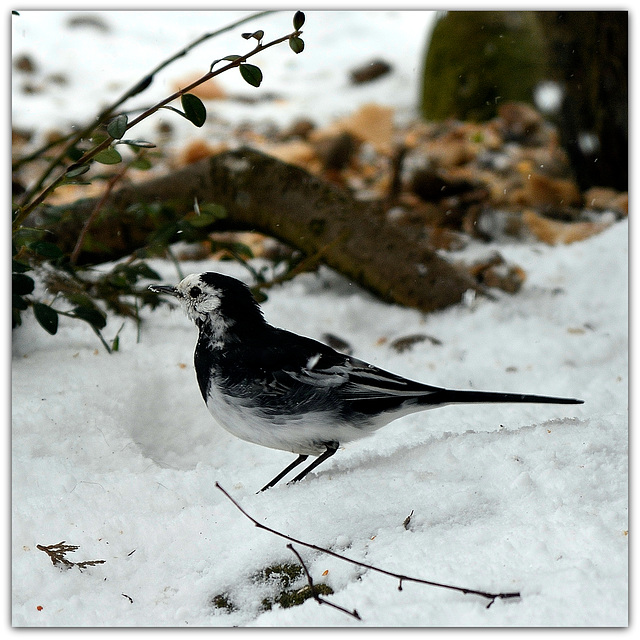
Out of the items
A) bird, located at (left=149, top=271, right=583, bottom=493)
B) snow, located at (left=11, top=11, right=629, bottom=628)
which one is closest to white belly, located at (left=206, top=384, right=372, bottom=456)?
bird, located at (left=149, top=271, right=583, bottom=493)

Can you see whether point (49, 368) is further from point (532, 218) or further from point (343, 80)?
point (343, 80)

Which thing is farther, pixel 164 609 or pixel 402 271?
pixel 402 271

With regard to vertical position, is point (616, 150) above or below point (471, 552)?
above

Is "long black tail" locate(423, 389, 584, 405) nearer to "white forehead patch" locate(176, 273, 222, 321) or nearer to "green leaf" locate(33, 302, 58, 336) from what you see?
"white forehead patch" locate(176, 273, 222, 321)

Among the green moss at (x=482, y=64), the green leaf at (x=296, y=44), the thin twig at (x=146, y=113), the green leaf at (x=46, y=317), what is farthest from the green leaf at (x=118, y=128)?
the green moss at (x=482, y=64)

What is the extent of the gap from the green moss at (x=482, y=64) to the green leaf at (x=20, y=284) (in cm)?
451

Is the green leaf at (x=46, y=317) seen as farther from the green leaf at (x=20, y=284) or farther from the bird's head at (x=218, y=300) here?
the bird's head at (x=218, y=300)

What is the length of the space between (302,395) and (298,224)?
1.54 metres

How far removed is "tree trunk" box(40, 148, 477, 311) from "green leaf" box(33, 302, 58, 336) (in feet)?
3.18

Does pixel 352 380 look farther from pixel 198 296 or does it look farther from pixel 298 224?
pixel 298 224

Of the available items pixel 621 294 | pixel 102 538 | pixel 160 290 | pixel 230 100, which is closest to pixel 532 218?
pixel 621 294

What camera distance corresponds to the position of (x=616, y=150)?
3.94m

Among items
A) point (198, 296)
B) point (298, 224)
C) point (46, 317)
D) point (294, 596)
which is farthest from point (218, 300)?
point (298, 224)

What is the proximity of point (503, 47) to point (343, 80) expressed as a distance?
4.40ft
